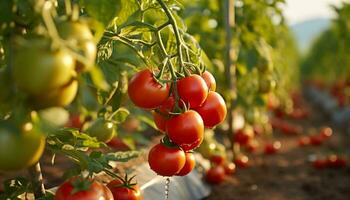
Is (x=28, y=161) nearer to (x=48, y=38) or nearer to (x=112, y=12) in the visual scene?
(x=48, y=38)

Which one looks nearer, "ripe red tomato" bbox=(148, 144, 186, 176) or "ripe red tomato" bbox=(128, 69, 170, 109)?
"ripe red tomato" bbox=(128, 69, 170, 109)

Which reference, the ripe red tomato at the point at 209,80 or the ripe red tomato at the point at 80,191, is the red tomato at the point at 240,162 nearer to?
the ripe red tomato at the point at 209,80

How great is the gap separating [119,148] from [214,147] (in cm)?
121

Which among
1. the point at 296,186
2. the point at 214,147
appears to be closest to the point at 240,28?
the point at 214,147

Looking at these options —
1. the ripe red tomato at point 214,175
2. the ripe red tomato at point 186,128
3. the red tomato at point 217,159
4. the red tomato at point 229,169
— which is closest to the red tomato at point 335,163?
the red tomato at point 229,169

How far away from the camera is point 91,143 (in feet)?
7.04

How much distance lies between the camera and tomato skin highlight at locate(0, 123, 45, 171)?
135 centimetres

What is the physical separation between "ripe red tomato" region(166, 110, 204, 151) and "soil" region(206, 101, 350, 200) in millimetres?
2412

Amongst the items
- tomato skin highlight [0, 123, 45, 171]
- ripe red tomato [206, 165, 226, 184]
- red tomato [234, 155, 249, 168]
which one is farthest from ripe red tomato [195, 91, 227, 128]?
red tomato [234, 155, 249, 168]

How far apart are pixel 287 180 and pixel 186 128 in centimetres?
392

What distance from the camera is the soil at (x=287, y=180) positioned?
455 cm

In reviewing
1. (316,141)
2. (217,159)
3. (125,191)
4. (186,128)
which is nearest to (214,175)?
(217,159)

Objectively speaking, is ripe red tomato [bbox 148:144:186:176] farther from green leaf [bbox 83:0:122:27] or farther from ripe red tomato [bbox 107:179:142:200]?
green leaf [bbox 83:0:122:27]

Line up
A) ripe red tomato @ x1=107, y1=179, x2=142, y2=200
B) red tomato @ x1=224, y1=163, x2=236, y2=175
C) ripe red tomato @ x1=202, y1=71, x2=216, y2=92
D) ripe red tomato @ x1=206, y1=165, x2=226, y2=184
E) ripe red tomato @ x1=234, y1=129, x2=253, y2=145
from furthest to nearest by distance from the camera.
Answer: ripe red tomato @ x1=234, y1=129, x2=253, y2=145 < red tomato @ x1=224, y1=163, x2=236, y2=175 < ripe red tomato @ x1=206, y1=165, x2=226, y2=184 < ripe red tomato @ x1=107, y1=179, x2=142, y2=200 < ripe red tomato @ x1=202, y1=71, x2=216, y2=92
